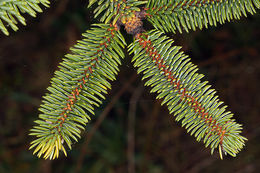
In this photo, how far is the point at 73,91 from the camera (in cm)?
96

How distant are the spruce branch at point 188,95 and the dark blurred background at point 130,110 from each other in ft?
4.58

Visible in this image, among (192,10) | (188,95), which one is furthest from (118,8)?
(188,95)

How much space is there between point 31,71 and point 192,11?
1.86 meters

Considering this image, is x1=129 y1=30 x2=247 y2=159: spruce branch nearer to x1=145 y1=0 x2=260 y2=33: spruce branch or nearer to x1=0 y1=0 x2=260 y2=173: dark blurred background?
x1=145 y1=0 x2=260 y2=33: spruce branch

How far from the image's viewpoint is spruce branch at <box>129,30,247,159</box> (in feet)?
3.17

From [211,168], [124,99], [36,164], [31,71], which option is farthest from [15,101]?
[211,168]

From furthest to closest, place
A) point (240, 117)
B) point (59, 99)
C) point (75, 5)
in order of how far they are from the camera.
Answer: point (240, 117)
point (75, 5)
point (59, 99)

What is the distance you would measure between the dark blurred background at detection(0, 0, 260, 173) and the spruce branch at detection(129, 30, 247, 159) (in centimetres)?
139

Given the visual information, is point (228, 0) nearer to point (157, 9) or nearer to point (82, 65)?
point (157, 9)

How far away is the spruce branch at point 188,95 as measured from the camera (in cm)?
97

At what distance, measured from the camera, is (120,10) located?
3.24 ft

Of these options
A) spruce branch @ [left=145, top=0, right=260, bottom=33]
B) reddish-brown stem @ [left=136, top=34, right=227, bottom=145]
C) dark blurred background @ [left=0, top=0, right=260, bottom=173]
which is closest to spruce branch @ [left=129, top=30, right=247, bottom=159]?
reddish-brown stem @ [left=136, top=34, right=227, bottom=145]

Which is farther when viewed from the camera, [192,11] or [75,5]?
[75,5]

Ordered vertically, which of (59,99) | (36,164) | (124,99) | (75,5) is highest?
(75,5)
